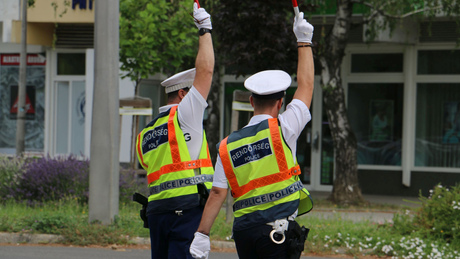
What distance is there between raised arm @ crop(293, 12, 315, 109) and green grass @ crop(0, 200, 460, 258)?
5241 mm

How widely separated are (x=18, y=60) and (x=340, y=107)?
31.1 feet

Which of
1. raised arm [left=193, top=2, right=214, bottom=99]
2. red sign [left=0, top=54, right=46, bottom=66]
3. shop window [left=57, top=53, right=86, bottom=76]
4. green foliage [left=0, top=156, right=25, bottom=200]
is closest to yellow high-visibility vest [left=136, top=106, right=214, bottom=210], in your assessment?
raised arm [left=193, top=2, right=214, bottom=99]

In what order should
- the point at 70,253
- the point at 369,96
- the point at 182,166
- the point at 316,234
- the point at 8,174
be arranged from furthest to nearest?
the point at 369,96
the point at 8,174
the point at 316,234
the point at 70,253
the point at 182,166

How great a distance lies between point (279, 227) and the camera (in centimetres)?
437

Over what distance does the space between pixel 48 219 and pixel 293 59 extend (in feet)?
16.1

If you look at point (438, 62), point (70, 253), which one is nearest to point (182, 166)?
point (70, 253)

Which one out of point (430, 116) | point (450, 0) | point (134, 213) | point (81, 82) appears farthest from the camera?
point (81, 82)

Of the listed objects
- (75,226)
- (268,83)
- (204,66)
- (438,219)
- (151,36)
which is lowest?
(75,226)

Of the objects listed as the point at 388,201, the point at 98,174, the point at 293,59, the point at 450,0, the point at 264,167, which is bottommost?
the point at 388,201

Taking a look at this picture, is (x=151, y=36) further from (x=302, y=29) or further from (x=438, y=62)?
(x=302, y=29)

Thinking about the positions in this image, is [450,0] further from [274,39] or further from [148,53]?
[148,53]

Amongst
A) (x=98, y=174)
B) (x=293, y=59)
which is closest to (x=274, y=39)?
(x=293, y=59)

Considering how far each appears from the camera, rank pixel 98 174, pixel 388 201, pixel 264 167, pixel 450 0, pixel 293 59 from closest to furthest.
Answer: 1. pixel 264 167
2. pixel 98 174
3. pixel 293 59
4. pixel 450 0
5. pixel 388 201

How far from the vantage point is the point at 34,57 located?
20547 millimetres
